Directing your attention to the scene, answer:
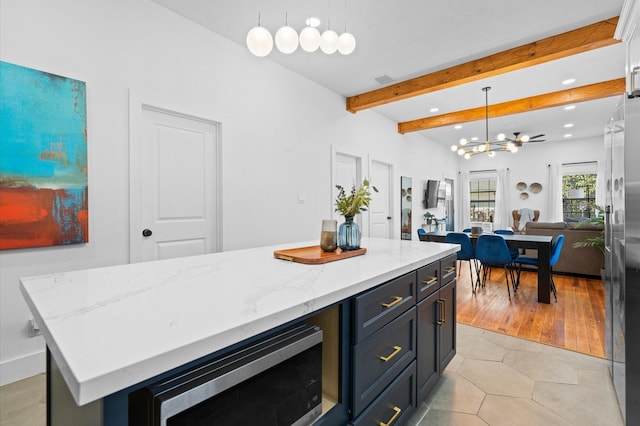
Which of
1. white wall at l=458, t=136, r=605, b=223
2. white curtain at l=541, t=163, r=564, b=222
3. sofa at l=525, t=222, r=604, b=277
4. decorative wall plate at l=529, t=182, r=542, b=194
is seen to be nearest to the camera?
sofa at l=525, t=222, r=604, b=277

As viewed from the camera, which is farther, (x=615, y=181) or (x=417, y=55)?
(x=417, y=55)

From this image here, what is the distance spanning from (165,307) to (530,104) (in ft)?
18.0

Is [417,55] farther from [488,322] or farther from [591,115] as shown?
[591,115]

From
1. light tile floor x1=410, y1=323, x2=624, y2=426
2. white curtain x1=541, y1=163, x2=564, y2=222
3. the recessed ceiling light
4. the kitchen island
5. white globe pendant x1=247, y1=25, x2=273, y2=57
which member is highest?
the recessed ceiling light

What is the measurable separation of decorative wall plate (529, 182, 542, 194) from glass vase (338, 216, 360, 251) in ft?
27.3

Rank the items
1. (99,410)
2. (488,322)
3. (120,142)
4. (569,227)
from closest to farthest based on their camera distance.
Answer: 1. (99,410)
2. (120,142)
3. (488,322)
4. (569,227)

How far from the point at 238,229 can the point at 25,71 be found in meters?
1.90

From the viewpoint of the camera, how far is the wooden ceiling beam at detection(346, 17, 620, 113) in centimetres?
283

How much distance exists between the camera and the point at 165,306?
83 cm

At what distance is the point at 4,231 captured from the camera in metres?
1.88

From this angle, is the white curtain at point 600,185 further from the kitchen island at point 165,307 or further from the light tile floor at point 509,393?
the kitchen island at point 165,307

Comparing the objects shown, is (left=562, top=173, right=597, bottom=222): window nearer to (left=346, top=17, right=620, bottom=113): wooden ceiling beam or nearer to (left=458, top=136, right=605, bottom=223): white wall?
(left=458, top=136, right=605, bottom=223): white wall

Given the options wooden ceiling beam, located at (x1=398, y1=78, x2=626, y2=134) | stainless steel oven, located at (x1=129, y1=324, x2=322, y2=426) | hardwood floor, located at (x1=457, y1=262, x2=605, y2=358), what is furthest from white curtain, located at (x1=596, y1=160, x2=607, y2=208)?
stainless steel oven, located at (x1=129, y1=324, x2=322, y2=426)

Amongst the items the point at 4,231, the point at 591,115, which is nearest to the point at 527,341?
the point at 4,231
